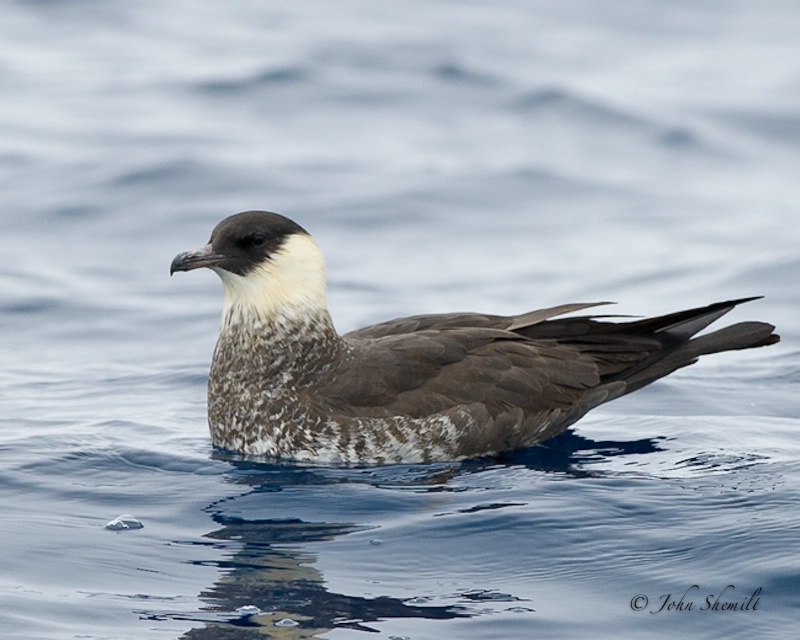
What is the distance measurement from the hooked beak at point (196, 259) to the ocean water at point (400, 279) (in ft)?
3.34

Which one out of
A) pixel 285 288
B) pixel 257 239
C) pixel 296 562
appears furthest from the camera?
pixel 285 288

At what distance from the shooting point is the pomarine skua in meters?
8.19

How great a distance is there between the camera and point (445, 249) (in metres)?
13.3

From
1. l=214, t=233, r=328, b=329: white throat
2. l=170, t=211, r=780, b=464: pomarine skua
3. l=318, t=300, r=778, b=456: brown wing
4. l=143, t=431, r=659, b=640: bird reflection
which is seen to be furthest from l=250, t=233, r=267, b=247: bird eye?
l=143, t=431, r=659, b=640: bird reflection

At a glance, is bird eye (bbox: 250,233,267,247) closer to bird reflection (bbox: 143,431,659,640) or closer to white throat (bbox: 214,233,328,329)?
white throat (bbox: 214,233,328,329)

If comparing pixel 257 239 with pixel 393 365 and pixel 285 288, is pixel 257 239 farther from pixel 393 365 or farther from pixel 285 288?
pixel 393 365

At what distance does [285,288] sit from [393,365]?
2.58ft

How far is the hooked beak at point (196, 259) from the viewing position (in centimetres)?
817

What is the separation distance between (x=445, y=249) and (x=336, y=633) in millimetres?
7604

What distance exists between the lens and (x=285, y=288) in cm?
861

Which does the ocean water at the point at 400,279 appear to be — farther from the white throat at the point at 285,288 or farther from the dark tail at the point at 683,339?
the white throat at the point at 285,288

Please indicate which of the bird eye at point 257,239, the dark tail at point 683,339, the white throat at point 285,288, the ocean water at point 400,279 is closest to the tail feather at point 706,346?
the dark tail at point 683,339

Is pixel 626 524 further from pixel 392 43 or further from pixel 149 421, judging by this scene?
pixel 392 43

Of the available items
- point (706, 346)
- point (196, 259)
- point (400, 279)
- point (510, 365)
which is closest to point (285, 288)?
point (196, 259)
